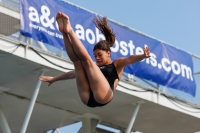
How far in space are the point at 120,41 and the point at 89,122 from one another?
12.9 ft

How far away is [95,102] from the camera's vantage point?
7.03 m

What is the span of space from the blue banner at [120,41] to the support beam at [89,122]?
3154 millimetres

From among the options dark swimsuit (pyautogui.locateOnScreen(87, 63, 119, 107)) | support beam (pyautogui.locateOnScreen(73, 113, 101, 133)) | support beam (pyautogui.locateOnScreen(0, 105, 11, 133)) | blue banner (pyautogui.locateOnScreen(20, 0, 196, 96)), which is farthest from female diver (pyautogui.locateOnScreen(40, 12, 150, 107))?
support beam (pyautogui.locateOnScreen(73, 113, 101, 133))

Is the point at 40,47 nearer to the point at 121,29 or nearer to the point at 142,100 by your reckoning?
the point at 121,29

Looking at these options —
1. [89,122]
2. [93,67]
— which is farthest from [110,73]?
[89,122]

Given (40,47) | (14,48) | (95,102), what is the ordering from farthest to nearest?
(40,47)
(14,48)
(95,102)

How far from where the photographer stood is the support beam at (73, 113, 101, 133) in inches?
744

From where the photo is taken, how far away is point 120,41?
16422 millimetres

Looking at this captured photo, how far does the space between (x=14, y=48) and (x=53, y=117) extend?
6043mm

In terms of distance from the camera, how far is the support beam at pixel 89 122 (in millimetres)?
18906

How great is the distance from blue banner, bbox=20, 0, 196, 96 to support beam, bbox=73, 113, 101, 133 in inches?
124

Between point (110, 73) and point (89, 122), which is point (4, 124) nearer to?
point (89, 122)

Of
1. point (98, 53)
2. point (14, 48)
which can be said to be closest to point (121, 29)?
point (14, 48)

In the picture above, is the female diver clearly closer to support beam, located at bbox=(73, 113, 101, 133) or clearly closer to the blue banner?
the blue banner
